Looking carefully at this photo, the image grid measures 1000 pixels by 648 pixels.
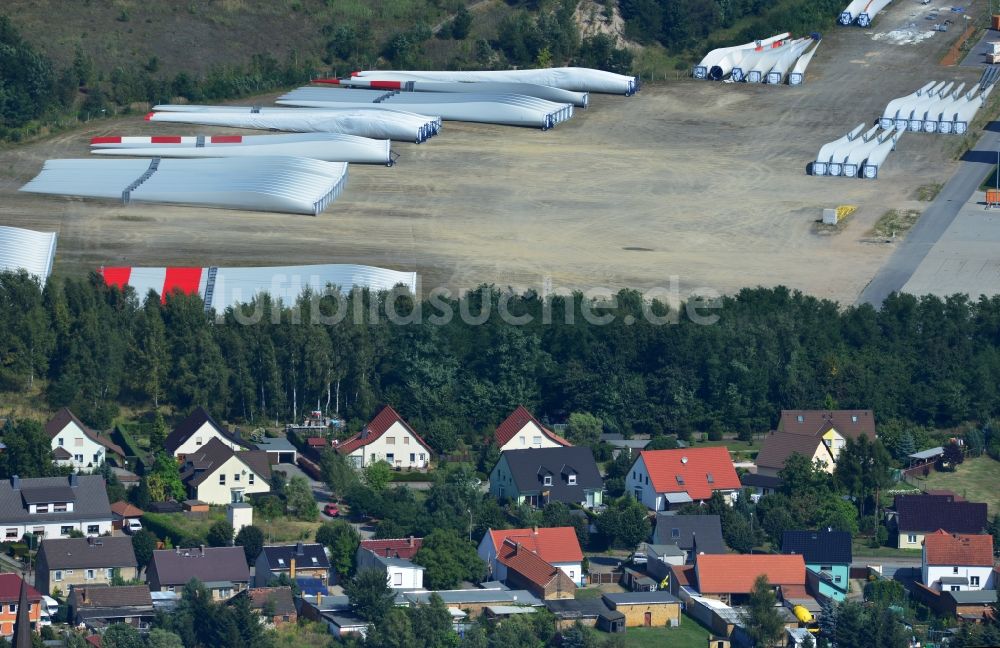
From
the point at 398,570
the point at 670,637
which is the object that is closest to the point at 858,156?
the point at 670,637

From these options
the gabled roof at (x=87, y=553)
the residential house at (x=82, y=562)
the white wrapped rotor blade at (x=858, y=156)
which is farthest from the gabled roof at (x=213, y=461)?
the white wrapped rotor blade at (x=858, y=156)

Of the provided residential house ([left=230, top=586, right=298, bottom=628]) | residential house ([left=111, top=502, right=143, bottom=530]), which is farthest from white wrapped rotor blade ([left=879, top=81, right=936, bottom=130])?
residential house ([left=230, top=586, right=298, bottom=628])

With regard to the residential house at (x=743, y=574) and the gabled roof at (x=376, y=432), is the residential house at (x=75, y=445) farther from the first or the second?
the residential house at (x=743, y=574)

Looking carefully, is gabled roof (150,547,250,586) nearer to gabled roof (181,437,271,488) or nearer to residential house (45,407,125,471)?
gabled roof (181,437,271,488)

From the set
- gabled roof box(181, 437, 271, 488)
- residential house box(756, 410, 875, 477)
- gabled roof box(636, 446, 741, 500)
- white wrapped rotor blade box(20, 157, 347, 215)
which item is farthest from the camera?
white wrapped rotor blade box(20, 157, 347, 215)

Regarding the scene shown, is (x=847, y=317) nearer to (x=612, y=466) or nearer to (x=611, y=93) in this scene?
(x=612, y=466)

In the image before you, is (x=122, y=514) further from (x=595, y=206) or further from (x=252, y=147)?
(x=252, y=147)
